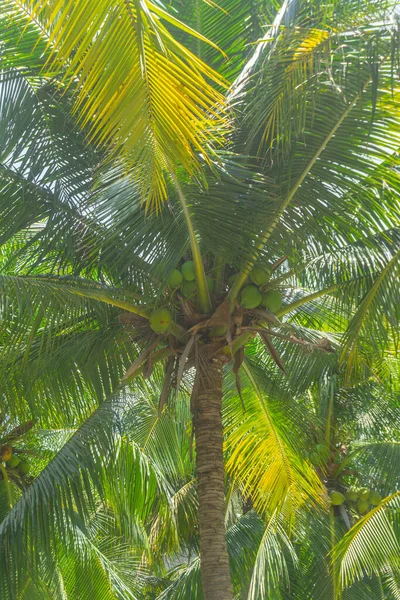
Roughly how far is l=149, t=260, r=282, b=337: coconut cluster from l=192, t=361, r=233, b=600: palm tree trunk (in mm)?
568

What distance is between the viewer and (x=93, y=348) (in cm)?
777

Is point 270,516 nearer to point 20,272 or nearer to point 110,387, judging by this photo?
point 110,387

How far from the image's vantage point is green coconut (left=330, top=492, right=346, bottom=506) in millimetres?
12266

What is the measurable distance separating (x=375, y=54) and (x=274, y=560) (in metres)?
6.91

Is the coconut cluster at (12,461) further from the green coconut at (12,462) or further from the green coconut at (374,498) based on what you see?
the green coconut at (374,498)

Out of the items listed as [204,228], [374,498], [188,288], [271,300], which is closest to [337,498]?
[374,498]

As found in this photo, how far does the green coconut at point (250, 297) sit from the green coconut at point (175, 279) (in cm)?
51

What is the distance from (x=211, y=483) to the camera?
23.9 ft

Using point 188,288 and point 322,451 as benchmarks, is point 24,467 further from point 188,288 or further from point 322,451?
point 188,288

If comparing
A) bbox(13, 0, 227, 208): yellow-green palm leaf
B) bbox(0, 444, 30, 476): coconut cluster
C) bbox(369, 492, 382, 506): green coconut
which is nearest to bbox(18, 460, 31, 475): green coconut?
bbox(0, 444, 30, 476): coconut cluster

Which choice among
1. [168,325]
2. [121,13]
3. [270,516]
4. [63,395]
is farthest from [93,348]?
[121,13]

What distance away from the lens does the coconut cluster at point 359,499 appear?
40.6ft

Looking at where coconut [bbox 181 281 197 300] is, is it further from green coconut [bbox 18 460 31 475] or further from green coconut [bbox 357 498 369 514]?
green coconut [bbox 357 498 369 514]

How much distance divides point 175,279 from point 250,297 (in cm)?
61
